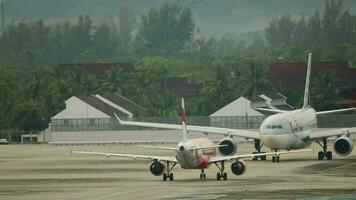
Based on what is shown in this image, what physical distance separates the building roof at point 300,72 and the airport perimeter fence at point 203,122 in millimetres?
43338

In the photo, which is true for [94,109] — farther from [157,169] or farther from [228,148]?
[157,169]

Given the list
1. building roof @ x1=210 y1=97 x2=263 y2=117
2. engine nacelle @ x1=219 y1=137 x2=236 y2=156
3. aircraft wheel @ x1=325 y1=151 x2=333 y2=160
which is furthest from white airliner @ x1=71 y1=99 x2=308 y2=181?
building roof @ x1=210 y1=97 x2=263 y2=117

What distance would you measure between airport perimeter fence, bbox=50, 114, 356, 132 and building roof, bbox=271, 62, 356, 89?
1706 inches

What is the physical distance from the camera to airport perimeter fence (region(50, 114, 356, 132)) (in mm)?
119062

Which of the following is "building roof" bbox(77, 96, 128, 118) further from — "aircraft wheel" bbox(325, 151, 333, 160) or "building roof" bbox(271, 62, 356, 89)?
"aircraft wheel" bbox(325, 151, 333, 160)

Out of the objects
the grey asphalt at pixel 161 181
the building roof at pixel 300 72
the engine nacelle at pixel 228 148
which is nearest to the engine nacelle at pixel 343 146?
the grey asphalt at pixel 161 181

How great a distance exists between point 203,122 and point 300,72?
6439 centimetres

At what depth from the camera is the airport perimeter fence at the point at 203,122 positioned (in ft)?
391

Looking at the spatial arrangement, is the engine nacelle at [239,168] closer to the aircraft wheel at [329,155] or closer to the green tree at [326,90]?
the aircraft wheel at [329,155]

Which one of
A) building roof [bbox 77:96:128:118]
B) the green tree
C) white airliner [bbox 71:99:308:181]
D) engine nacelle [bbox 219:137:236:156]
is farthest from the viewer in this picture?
the green tree

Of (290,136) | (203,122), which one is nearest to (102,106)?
(203,122)

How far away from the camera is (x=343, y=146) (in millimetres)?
89500

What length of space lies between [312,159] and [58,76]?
3755 inches

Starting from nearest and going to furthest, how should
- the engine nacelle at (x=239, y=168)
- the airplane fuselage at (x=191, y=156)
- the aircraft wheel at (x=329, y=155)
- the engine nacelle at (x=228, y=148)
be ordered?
the airplane fuselage at (x=191, y=156) < the engine nacelle at (x=239, y=168) < the engine nacelle at (x=228, y=148) < the aircraft wheel at (x=329, y=155)
